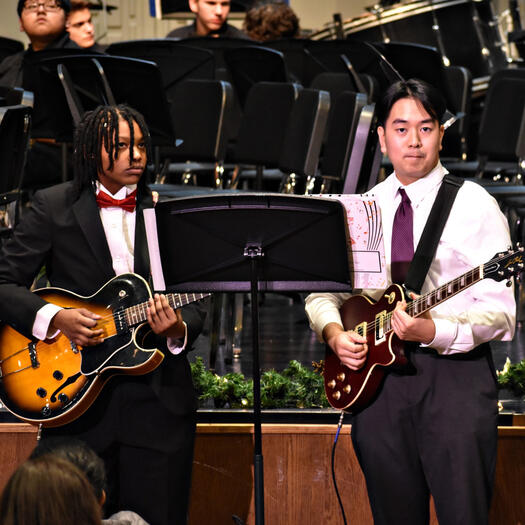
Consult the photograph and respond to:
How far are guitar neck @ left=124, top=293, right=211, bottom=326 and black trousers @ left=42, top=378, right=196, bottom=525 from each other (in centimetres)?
20

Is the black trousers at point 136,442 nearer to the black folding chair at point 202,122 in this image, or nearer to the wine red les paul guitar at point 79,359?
the wine red les paul guitar at point 79,359

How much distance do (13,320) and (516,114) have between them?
3.62m

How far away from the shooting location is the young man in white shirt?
2697mm

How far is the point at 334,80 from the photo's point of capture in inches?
244

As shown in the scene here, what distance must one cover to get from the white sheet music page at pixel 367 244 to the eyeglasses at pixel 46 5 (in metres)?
3.99

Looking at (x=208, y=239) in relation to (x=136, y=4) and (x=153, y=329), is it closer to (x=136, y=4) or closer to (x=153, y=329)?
(x=153, y=329)

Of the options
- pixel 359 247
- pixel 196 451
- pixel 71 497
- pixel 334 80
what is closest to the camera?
pixel 71 497

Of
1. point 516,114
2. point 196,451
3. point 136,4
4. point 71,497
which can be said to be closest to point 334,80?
point 516,114

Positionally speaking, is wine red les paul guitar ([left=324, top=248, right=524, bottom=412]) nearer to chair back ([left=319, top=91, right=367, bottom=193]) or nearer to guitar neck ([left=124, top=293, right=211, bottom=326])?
guitar neck ([left=124, top=293, right=211, bottom=326])

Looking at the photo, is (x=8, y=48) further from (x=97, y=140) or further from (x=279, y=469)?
(x=279, y=469)

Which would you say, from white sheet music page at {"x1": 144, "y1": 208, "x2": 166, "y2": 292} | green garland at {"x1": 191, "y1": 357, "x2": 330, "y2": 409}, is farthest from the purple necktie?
green garland at {"x1": 191, "y1": 357, "x2": 330, "y2": 409}

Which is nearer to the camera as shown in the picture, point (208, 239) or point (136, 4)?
point (208, 239)

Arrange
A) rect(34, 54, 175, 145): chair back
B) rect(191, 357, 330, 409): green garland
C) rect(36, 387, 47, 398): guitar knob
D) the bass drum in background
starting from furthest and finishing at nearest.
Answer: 1. the bass drum in background
2. rect(34, 54, 175, 145): chair back
3. rect(191, 357, 330, 409): green garland
4. rect(36, 387, 47, 398): guitar knob

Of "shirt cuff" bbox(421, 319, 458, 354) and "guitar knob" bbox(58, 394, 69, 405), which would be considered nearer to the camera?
"shirt cuff" bbox(421, 319, 458, 354)
